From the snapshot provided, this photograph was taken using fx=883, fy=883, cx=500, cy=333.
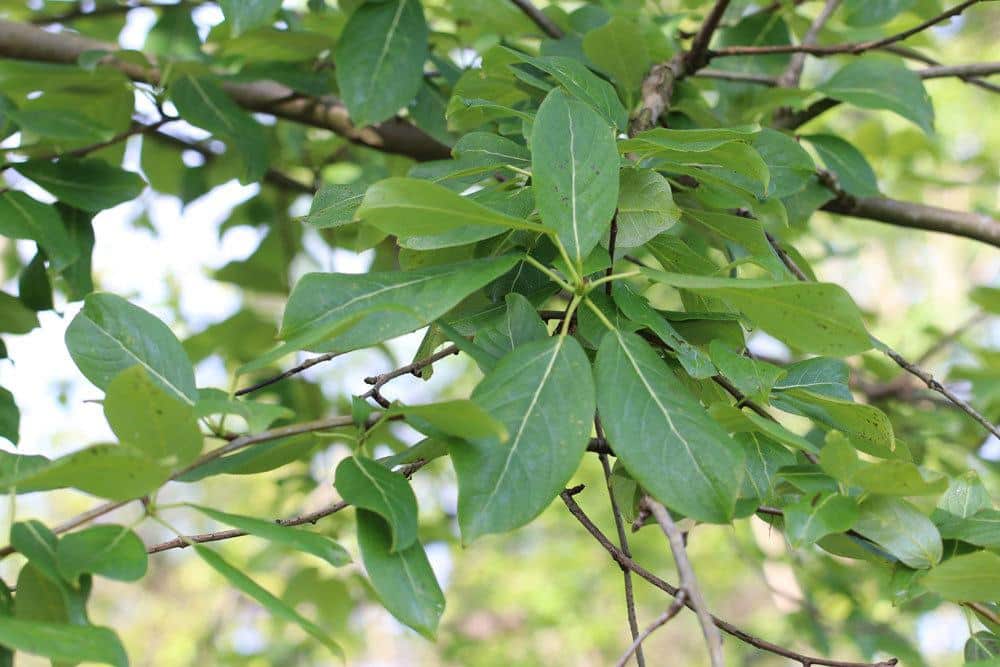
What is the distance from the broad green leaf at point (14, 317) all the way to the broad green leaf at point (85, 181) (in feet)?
0.35

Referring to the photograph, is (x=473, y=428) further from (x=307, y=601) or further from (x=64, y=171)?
(x=307, y=601)

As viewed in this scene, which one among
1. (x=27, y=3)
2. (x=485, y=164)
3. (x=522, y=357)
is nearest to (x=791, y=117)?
(x=485, y=164)

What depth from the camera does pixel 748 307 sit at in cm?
44

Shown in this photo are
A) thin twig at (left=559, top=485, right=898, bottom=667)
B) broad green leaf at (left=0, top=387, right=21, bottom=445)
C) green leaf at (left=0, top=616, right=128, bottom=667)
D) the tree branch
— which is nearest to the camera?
green leaf at (left=0, top=616, right=128, bottom=667)

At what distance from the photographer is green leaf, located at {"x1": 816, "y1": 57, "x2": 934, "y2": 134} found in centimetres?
82

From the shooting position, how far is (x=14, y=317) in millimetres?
808

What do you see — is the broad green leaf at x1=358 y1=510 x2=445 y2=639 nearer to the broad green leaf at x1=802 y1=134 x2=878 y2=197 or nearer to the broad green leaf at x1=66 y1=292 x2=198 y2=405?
the broad green leaf at x1=66 y1=292 x2=198 y2=405

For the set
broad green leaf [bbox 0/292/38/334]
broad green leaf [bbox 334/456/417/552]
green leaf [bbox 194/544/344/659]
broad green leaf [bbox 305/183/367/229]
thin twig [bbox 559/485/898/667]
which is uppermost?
broad green leaf [bbox 305/183/367/229]

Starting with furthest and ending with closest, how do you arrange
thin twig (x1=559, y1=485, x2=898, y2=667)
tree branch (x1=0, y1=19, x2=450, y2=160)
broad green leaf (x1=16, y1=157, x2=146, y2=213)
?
tree branch (x1=0, y1=19, x2=450, y2=160) < broad green leaf (x1=16, y1=157, x2=146, y2=213) < thin twig (x1=559, y1=485, x2=898, y2=667)

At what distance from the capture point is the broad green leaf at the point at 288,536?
0.39m

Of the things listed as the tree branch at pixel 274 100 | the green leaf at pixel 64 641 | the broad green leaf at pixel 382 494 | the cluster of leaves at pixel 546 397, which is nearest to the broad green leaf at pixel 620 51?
the cluster of leaves at pixel 546 397

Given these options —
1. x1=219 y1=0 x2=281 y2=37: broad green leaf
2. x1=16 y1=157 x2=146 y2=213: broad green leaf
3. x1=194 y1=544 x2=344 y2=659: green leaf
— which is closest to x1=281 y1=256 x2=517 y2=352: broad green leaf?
x1=194 y1=544 x2=344 y2=659: green leaf

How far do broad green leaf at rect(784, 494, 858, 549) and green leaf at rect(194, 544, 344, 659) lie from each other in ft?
0.70

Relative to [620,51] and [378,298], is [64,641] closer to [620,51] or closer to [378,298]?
[378,298]
